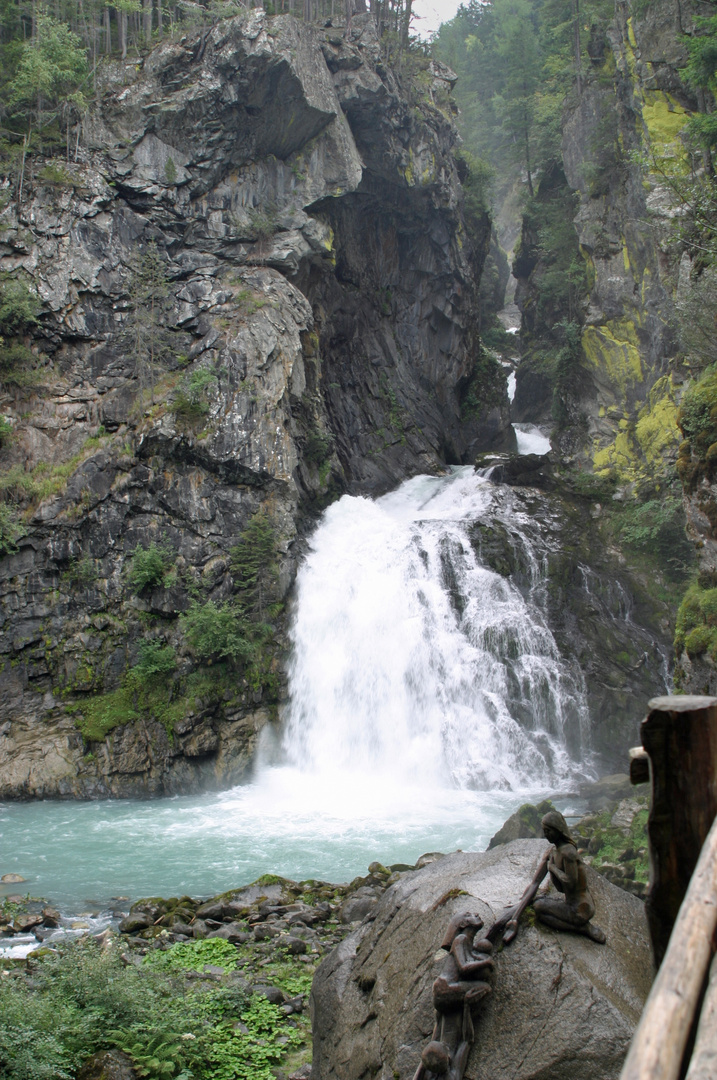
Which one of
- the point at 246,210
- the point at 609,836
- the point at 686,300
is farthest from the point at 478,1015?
the point at 246,210

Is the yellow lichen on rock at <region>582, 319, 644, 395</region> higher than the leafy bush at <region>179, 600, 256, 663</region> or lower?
higher

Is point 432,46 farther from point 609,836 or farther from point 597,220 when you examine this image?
point 609,836

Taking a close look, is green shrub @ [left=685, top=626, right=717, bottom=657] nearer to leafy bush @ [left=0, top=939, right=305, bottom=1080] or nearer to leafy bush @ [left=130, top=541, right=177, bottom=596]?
leafy bush @ [left=0, top=939, right=305, bottom=1080]

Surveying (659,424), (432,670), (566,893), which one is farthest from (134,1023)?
(659,424)

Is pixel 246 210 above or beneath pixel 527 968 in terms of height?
above

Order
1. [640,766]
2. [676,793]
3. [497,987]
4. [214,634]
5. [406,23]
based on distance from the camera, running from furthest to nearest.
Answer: [406,23] < [214,634] < [497,987] < [640,766] < [676,793]

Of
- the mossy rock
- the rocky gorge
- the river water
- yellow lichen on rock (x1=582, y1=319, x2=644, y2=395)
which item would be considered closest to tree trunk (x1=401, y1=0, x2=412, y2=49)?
the rocky gorge

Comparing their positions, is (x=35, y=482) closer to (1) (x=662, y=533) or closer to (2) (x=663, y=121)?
(1) (x=662, y=533)

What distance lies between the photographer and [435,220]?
28609mm

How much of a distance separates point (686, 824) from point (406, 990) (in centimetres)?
274

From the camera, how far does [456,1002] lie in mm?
3688

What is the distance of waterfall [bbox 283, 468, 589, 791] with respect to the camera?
606 inches

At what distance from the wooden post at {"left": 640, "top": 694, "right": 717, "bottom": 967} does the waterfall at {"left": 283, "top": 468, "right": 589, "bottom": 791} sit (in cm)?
1265

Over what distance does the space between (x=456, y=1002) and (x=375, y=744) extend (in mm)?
12543
